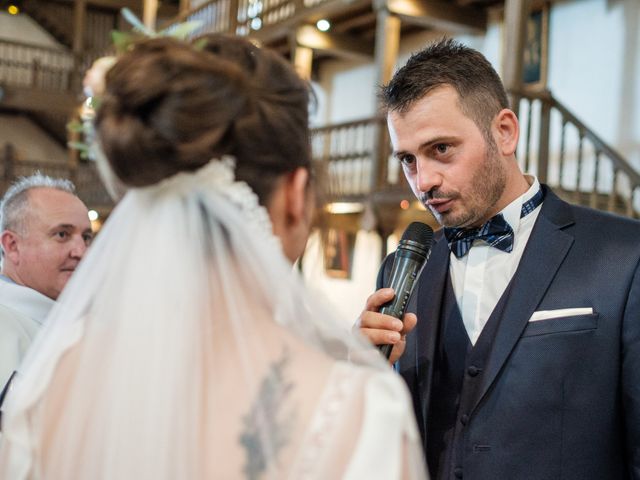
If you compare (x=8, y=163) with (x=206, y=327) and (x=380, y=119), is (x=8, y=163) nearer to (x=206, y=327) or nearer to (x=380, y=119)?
(x=380, y=119)

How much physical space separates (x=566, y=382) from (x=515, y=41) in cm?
→ 557

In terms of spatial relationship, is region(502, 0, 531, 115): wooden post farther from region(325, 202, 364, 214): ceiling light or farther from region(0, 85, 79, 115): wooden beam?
region(0, 85, 79, 115): wooden beam

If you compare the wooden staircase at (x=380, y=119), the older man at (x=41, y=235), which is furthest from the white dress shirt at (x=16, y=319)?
the wooden staircase at (x=380, y=119)

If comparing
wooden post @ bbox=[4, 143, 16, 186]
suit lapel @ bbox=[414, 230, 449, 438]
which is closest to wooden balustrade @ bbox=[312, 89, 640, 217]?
suit lapel @ bbox=[414, 230, 449, 438]

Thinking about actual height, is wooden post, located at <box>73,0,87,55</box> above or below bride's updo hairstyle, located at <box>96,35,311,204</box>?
above

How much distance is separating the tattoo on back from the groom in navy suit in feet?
1.96

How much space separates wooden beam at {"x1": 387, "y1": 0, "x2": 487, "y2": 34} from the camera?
8.59 meters

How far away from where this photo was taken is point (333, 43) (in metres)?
10.6

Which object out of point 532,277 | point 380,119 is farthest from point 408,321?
point 380,119

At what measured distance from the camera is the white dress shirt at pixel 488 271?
2.02 metres

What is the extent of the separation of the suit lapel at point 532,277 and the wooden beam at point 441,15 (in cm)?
698

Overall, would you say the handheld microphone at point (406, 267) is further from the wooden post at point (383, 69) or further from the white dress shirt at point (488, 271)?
the wooden post at point (383, 69)

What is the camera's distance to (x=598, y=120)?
8078mm

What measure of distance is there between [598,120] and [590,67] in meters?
0.59
